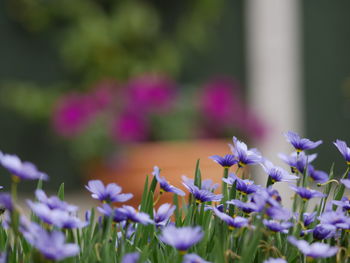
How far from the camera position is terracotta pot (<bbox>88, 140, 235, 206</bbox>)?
3896 mm

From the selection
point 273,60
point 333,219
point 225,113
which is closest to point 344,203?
point 333,219

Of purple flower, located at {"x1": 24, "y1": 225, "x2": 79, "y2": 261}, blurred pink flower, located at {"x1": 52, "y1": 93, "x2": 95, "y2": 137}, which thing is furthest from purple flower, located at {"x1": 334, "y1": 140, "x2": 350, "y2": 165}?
blurred pink flower, located at {"x1": 52, "y1": 93, "x2": 95, "y2": 137}

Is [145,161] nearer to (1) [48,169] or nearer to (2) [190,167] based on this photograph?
(2) [190,167]

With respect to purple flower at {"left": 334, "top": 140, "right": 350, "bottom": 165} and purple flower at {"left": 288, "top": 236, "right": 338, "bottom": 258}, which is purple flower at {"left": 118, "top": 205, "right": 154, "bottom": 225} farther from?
purple flower at {"left": 334, "top": 140, "right": 350, "bottom": 165}

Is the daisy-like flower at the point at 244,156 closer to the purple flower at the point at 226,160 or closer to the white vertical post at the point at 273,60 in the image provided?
the purple flower at the point at 226,160

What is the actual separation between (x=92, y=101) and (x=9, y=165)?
3.35 metres

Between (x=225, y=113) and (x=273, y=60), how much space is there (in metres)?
1.77

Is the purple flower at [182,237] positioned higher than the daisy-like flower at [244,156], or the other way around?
the daisy-like flower at [244,156]

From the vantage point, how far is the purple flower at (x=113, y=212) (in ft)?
2.84

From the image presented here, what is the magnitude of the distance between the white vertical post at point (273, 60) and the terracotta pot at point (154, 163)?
6.11 ft

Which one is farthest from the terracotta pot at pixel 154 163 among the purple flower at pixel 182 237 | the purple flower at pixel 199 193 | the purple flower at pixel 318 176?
the purple flower at pixel 182 237

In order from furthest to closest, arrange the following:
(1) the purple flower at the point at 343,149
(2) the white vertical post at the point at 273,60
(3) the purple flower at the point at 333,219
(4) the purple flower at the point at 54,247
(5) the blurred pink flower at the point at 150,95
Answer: (2) the white vertical post at the point at 273,60 → (5) the blurred pink flower at the point at 150,95 → (1) the purple flower at the point at 343,149 → (3) the purple flower at the point at 333,219 → (4) the purple flower at the point at 54,247

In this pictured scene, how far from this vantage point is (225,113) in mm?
4344

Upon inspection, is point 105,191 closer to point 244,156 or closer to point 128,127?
point 244,156
